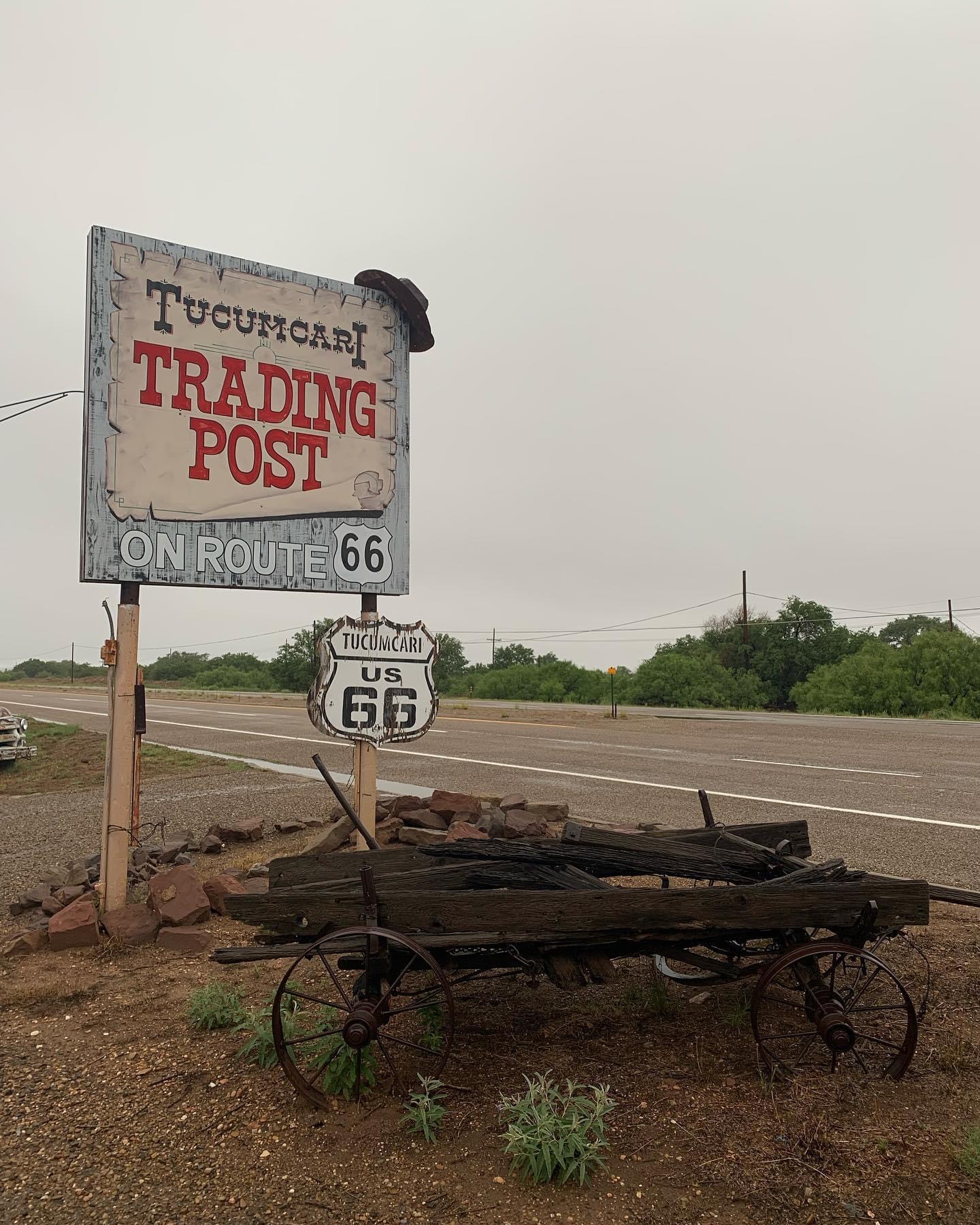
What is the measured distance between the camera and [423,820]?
707 cm

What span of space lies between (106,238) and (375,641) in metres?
3.35

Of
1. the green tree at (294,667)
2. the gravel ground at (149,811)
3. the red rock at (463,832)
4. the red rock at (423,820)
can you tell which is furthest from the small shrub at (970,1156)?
the green tree at (294,667)

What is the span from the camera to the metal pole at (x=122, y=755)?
542 centimetres

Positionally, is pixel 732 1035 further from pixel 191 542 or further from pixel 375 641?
pixel 191 542

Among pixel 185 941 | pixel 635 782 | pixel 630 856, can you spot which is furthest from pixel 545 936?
pixel 635 782

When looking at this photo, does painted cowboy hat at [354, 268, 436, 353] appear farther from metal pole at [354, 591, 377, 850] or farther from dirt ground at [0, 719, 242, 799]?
dirt ground at [0, 719, 242, 799]

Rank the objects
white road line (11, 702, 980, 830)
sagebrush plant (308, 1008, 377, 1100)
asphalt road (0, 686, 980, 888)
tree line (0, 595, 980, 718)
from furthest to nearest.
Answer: tree line (0, 595, 980, 718)
white road line (11, 702, 980, 830)
asphalt road (0, 686, 980, 888)
sagebrush plant (308, 1008, 377, 1100)

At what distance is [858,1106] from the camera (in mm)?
2996

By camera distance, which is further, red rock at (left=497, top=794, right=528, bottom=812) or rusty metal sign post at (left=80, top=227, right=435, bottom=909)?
red rock at (left=497, top=794, right=528, bottom=812)

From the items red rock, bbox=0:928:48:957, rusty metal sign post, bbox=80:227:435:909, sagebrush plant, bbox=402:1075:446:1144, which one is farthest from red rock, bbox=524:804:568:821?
sagebrush plant, bbox=402:1075:446:1144

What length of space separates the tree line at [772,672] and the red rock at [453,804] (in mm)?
26152

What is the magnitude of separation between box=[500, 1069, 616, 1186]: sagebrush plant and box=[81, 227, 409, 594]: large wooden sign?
407 centimetres

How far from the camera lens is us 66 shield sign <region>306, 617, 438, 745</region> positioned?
6.01 metres

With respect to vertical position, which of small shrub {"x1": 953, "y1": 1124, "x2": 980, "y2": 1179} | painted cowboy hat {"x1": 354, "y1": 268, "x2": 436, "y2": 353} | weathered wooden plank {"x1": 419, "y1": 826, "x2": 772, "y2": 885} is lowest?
small shrub {"x1": 953, "y1": 1124, "x2": 980, "y2": 1179}
